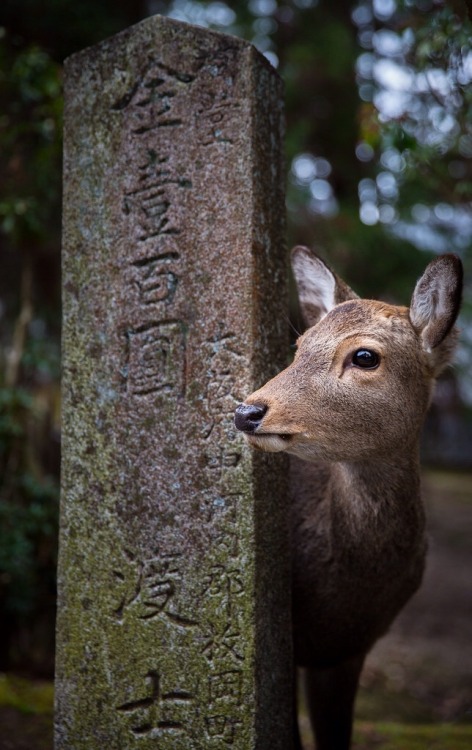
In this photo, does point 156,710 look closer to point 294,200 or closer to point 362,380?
point 362,380

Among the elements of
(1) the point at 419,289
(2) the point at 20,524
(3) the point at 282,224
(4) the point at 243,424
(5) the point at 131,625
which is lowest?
(5) the point at 131,625

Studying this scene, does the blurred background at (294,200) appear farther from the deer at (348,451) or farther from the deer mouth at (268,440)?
the deer mouth at (268,440)

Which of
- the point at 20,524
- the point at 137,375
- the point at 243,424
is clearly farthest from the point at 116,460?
the point at 20,524

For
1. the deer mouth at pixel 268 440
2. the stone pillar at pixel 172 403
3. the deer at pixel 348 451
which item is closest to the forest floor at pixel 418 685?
the deer at pixel 348 451

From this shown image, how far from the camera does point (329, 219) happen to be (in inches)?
295

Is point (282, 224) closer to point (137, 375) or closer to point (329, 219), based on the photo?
point (137, 375)

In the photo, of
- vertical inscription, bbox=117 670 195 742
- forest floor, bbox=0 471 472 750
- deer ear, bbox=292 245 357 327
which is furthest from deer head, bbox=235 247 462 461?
forest floor, bbox=0 471 472 750

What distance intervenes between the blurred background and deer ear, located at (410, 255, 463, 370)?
57.2 inches

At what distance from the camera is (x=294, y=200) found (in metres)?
7.13

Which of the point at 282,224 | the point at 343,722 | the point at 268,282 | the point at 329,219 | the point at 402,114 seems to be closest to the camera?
the point at 268,282

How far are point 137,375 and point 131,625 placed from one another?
1088 millimetres

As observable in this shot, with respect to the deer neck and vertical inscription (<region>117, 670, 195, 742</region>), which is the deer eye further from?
vertical inscription (<region>117, 670, 195, 742</region>)

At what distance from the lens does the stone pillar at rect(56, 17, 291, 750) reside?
3.04m

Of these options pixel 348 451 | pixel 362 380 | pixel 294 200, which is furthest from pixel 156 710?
pixel 294 200
